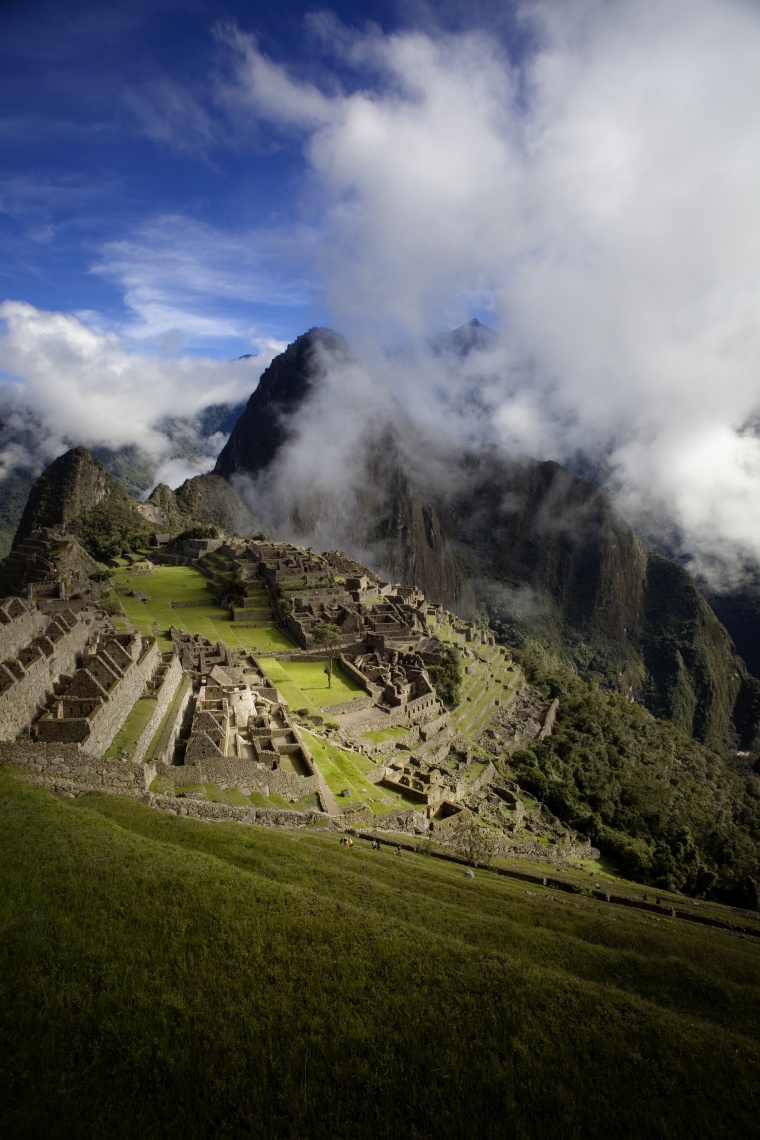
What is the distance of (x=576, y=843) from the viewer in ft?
98.9

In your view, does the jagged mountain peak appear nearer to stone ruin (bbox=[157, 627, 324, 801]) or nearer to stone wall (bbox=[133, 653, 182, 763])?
stone ruin (bbox=[157, 627, 324, 801])

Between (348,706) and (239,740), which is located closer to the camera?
(239,740)

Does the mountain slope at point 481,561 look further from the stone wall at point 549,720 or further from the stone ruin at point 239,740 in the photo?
the stone ruin at point 239,740

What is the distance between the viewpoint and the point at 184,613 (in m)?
49.9

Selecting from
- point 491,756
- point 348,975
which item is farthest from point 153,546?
point 348,975

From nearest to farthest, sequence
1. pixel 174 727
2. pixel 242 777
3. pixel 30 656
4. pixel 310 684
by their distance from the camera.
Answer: pixel 242 777, pixel 30 656, pixel 174 727, pixel 310 684

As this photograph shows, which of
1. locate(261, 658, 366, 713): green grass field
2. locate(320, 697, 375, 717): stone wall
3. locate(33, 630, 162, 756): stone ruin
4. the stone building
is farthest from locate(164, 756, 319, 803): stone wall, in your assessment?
locate(320, 697, 375, 717): stone wall

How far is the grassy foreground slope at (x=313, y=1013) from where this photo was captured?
6.39m

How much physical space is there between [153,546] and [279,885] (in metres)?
77.3

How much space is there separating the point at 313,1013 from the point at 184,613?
4523cm

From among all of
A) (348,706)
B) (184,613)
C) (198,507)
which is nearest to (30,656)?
(348,706)

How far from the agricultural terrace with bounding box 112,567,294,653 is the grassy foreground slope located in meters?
26.9

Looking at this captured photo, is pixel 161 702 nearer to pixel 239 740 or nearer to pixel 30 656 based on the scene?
pixel 239 740

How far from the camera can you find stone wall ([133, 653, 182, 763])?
2006 cm
